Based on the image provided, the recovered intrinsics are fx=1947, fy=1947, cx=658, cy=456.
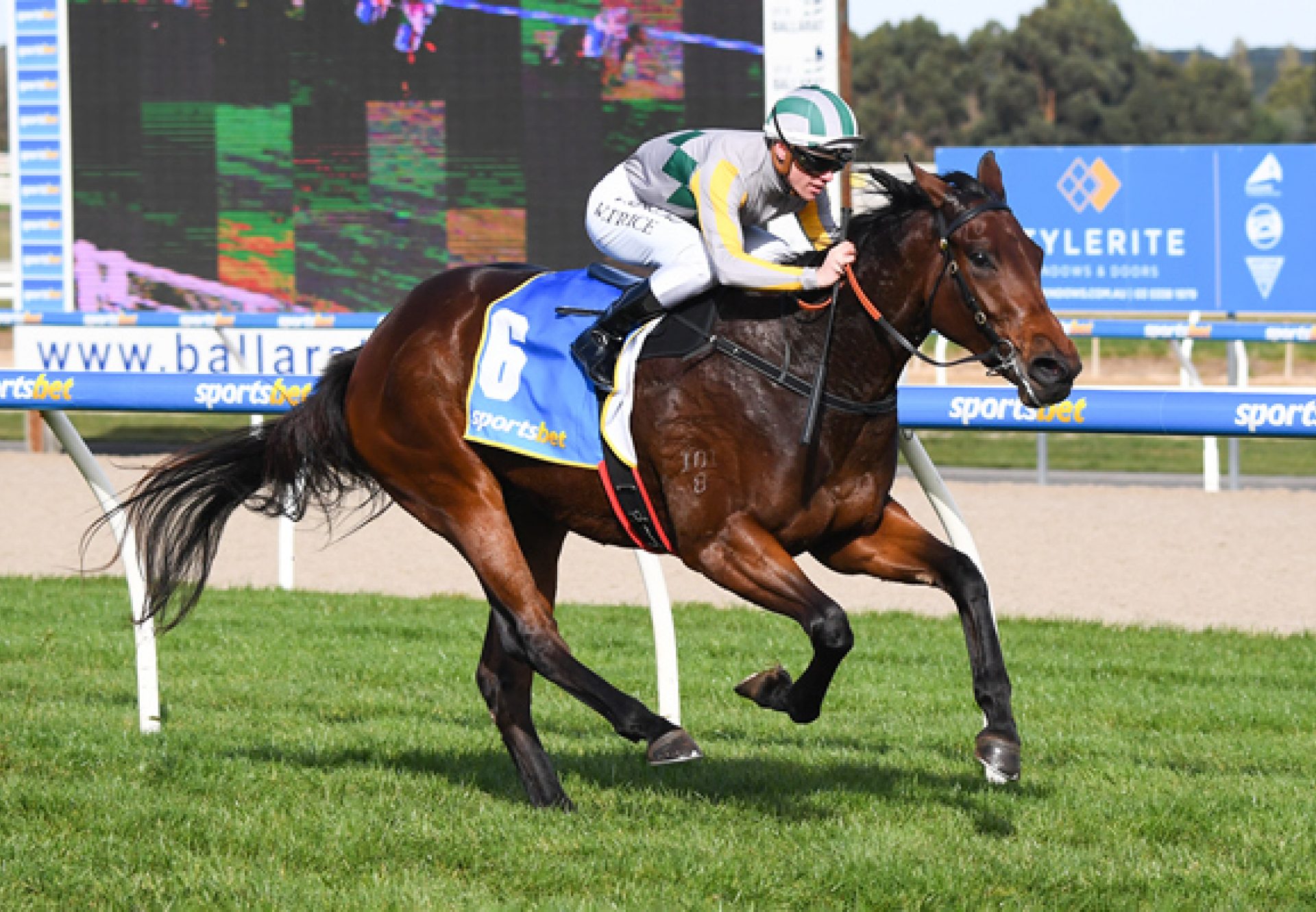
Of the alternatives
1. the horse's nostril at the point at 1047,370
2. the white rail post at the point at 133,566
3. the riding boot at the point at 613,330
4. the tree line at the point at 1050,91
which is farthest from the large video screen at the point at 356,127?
the tree line at the point at 1050,91

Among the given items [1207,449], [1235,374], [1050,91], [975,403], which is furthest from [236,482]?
[1050,91]

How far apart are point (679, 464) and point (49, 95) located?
9.23 m

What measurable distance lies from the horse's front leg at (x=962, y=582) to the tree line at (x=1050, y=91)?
48.8 metres

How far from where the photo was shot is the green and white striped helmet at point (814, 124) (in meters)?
4.25

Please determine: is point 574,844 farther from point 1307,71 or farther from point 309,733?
point 1307,71

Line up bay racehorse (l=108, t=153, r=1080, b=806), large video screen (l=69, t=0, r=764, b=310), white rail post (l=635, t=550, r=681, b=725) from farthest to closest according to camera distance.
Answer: large video screen (l=69, t=0, r=764, b=310) → white rail post (l=635, t=550, r=681, b=725) → bay racehorse (l=108, t=153, r=1080, b=806)

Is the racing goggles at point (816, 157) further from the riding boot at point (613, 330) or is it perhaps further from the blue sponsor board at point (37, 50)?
the blue sponsor board at point (37, 50)

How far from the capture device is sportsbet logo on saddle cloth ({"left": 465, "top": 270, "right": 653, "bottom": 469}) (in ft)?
14.9

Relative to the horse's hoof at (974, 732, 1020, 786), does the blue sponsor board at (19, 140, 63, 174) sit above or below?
above

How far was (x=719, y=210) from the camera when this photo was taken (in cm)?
436

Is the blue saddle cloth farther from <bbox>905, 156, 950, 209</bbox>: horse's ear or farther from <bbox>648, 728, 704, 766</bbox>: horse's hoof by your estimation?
<bbox>905, 156, 950, 209</bbox>: horse's ear

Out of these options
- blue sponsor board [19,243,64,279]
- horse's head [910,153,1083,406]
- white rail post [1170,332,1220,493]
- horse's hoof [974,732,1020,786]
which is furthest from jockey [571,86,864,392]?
blue sponsor board [19,243,64,279]

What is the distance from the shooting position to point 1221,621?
7879 millimetres

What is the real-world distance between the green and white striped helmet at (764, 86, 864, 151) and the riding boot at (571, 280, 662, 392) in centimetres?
50
